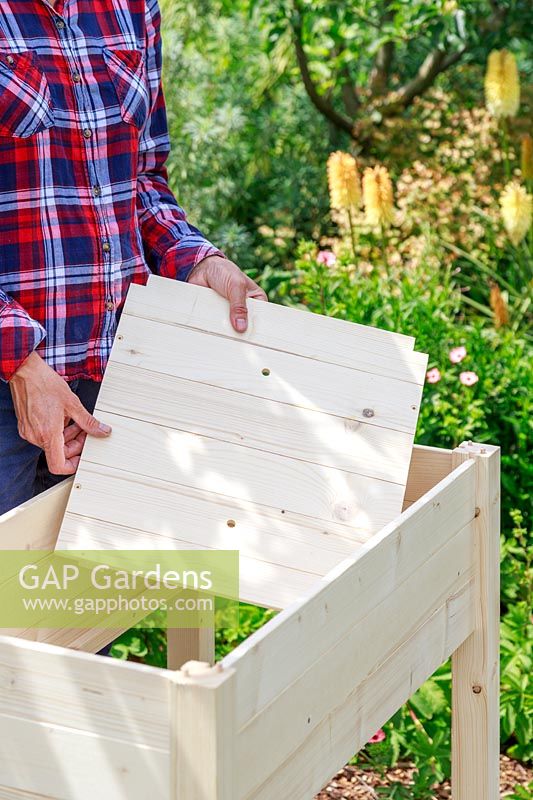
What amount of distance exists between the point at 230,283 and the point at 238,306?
0.05 m

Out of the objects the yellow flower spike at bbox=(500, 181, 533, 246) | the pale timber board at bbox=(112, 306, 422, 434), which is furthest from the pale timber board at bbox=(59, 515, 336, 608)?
the yellow flower spike at bbox=(500, 181, 533, 246)

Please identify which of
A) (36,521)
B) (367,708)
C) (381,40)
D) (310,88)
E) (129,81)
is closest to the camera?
(367,708)

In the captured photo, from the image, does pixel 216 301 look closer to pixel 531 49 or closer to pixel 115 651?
pixel 115 651

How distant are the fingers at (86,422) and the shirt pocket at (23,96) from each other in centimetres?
44

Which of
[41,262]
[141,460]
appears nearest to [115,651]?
[141,460]

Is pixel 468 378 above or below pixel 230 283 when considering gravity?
below

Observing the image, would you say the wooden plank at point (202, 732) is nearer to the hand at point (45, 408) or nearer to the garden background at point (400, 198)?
the hand at point (45, 408)

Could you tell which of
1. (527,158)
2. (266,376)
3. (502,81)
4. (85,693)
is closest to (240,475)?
(266,376)

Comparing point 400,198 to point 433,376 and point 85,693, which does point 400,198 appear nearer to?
point 433,376

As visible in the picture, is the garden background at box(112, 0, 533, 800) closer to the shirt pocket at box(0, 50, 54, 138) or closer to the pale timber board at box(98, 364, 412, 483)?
the pale timber board at box(98, 364, 412, 483)

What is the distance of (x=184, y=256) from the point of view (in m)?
1.88

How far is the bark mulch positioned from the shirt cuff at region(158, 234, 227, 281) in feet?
4.14

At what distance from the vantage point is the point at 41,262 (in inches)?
65.9

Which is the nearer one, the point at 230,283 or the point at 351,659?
the point at 351,659
